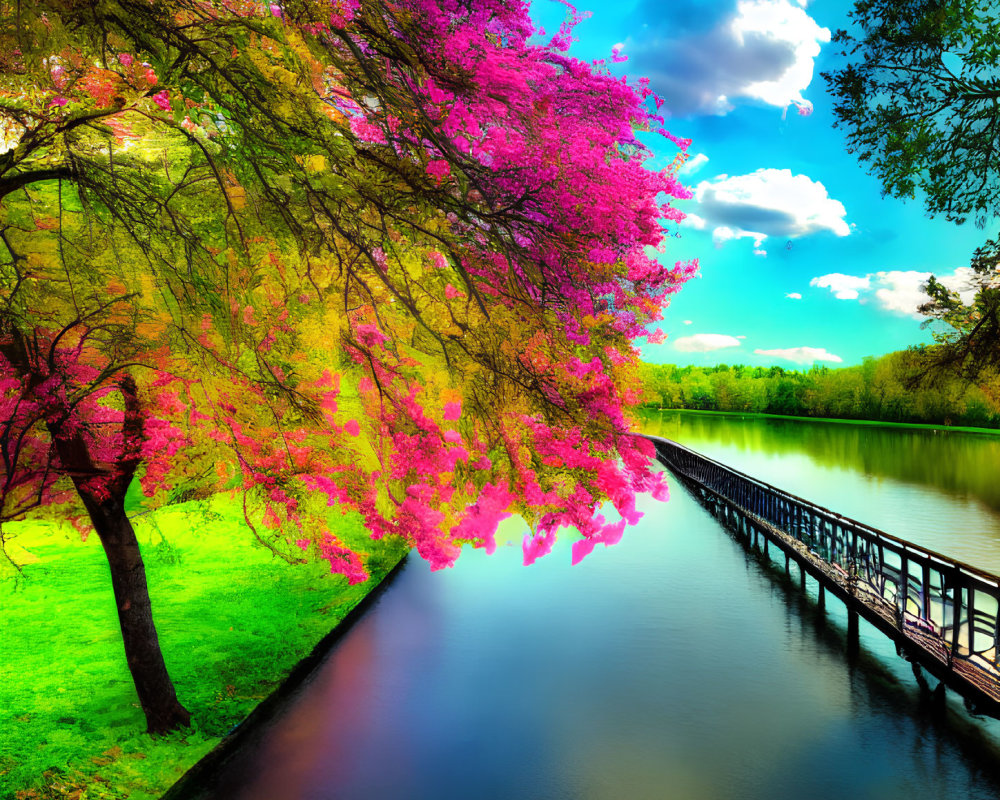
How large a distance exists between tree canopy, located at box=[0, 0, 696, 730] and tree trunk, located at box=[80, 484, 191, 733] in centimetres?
5

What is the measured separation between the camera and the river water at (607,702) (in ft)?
28.9

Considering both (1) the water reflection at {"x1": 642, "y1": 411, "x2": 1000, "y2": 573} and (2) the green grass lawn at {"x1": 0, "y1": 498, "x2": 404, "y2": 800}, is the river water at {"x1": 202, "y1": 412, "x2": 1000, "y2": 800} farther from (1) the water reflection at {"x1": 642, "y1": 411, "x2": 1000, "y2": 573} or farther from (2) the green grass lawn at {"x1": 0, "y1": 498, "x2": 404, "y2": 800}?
(1) the water reflection at {"x1": 642, "y1": 411, "x2": 1000, "y2": 573}

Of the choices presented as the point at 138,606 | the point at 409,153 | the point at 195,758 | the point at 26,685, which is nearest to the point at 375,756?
the point at 195,758

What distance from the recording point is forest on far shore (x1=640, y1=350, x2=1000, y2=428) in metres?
79.2

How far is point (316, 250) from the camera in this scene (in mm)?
5812

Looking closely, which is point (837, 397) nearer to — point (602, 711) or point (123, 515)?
point (602, 711)

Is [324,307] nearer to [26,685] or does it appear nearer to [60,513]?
[60,513]

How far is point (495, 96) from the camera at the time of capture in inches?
213

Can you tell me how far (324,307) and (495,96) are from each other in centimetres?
221

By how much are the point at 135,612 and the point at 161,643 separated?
13.2 feet

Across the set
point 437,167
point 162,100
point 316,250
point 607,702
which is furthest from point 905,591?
point 162,100

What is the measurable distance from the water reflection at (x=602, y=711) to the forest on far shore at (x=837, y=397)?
24.7 meters

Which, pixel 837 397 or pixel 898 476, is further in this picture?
pixel 837 397

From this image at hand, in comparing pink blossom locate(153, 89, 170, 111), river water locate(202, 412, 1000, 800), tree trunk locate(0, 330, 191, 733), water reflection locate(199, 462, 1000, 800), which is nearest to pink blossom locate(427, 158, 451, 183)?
pink blossom locate(153, 89, 170, 111)
